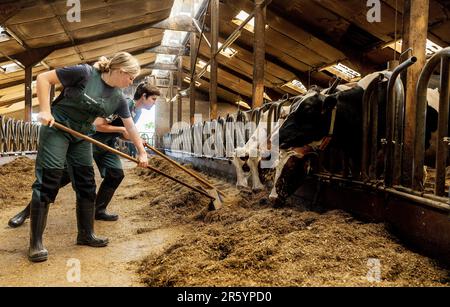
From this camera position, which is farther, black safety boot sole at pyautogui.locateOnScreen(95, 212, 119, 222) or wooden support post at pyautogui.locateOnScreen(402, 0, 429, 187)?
black safety boot sole at pyautogui.locateOnScreen(95, 212, 119, 222)

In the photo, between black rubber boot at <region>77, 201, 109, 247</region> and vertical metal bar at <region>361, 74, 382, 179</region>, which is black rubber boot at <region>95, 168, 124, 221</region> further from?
vertical metal bar at <region>361, 74, 382, 179</region>

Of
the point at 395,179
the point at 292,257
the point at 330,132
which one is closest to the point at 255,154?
the point at 330,132

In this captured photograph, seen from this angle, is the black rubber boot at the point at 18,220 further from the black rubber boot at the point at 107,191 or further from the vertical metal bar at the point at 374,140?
the vertical metal bar at the point at 374,140

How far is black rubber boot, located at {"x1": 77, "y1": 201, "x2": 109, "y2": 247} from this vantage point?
3.38 meters

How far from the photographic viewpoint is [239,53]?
1770cm

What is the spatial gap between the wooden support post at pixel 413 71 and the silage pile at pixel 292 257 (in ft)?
1.81

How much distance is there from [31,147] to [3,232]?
971 centimetres

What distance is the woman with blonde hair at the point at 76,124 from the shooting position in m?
2.97

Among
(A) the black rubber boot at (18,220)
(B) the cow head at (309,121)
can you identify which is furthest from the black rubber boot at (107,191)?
(B) the cow head at (309,121)

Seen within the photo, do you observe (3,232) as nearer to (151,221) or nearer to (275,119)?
(151,221)

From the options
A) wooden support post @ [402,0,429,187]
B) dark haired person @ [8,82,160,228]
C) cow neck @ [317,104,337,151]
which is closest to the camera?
wooden support post @ [402,0,429,187]

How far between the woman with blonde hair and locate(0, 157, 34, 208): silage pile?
2.45 meters

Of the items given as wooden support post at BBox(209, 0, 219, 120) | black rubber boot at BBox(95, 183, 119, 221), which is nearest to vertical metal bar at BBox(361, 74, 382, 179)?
black rubber boot at BBox(95, 183, 119, 221)
